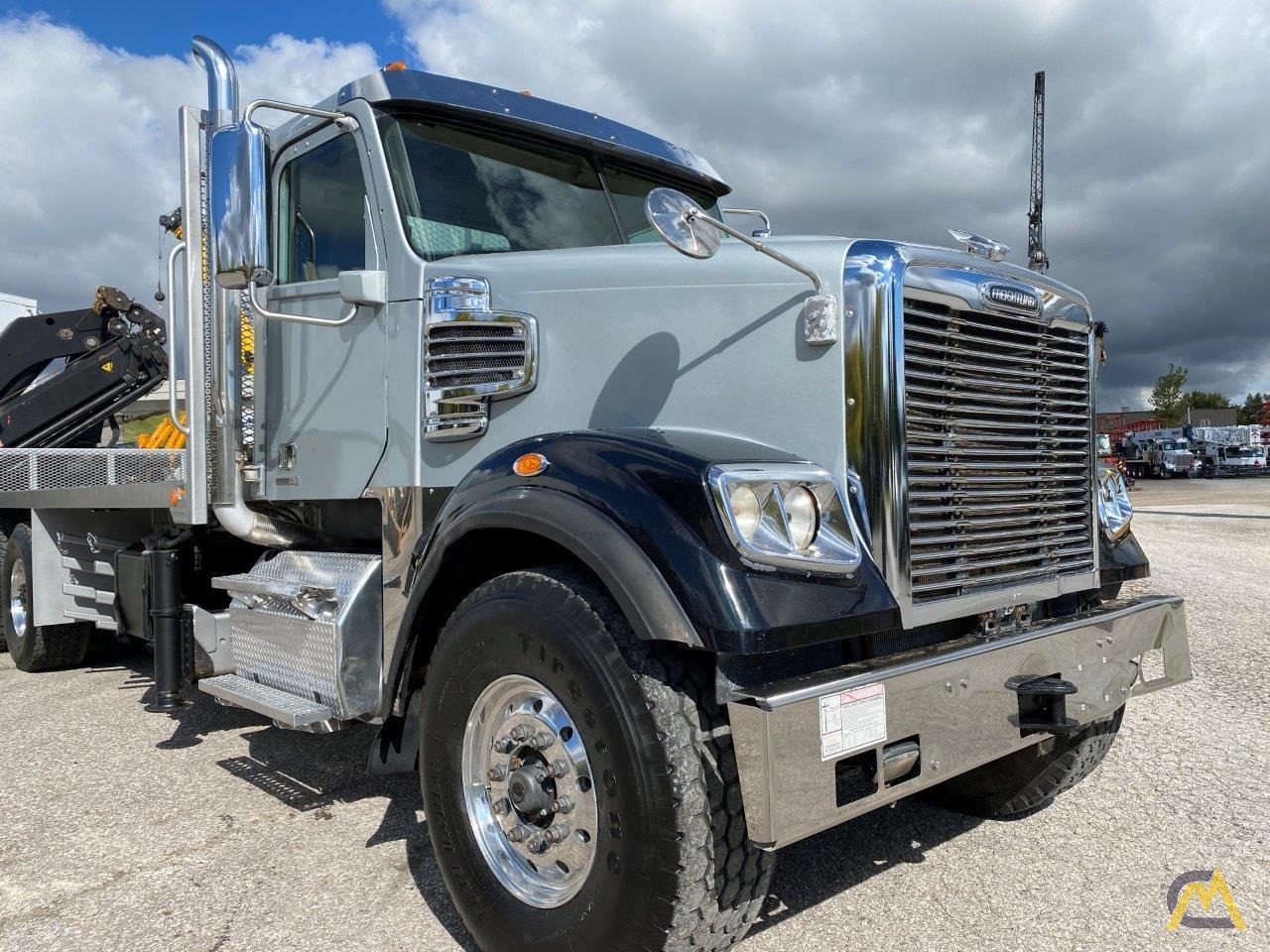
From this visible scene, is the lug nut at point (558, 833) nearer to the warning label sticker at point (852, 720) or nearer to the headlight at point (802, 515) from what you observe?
the warning label sticker at point (852, 720)

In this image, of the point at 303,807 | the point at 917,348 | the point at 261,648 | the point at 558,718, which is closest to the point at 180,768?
the point at 303,807

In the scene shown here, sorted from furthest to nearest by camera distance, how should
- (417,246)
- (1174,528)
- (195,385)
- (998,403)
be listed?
(1174,528) < (195,385) < (417,246) < (998,403)

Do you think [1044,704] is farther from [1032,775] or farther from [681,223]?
[681,223]

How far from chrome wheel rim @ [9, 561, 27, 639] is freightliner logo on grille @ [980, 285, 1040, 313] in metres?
6.26

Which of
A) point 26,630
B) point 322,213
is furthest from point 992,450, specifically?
point 26,630

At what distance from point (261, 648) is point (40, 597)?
3.31 metres

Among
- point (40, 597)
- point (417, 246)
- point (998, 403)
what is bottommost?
point (40, 597)

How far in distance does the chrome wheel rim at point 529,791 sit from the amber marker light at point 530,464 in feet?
1.78

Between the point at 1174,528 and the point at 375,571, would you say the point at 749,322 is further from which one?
the point at 1174,528

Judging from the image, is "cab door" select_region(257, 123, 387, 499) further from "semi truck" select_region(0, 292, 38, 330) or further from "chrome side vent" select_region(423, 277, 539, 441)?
"semi truck" select_region(0, 292, 38, 330)

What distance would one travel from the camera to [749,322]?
9.18 feet

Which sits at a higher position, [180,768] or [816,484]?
[816,484]

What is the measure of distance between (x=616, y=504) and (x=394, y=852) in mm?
1864
